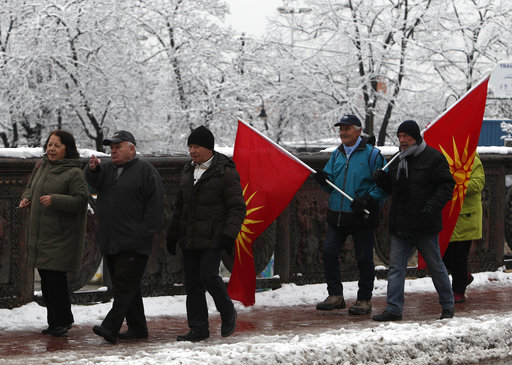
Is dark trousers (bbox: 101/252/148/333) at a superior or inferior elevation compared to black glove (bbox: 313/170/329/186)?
inferior

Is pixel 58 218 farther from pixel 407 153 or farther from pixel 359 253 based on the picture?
pixel 407 153

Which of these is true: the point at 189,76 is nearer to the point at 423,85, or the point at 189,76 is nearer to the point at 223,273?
the point at 423,85

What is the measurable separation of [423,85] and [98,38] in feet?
30.2

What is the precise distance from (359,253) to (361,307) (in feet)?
1.51

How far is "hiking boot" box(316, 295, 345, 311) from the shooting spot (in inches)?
327

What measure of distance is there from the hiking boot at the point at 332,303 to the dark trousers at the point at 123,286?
1.96 m

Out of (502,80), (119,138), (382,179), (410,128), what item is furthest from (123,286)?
(502,80)

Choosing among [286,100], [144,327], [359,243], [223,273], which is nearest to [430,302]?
[359,243]

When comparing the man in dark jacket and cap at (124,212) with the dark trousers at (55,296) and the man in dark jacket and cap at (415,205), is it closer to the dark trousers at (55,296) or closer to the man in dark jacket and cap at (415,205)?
the dark trousers at (55,296)

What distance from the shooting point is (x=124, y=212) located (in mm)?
6723

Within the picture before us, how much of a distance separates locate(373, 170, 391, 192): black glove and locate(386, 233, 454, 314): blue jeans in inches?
16.4

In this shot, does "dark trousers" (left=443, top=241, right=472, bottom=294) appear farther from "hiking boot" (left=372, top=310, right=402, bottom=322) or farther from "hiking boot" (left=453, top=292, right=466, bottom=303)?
"hiking boot" (left=372, top=310, right=402, bottom=322)

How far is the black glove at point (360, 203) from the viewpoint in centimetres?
775

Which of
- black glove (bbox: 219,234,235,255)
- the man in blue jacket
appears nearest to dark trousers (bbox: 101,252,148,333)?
black glove (bbox: 219,234,235,255)
